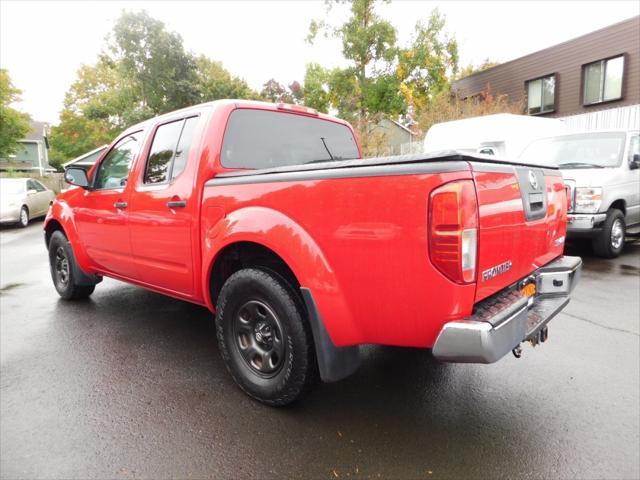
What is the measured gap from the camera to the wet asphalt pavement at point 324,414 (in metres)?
2.25

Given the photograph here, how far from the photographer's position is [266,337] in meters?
A: 2.74

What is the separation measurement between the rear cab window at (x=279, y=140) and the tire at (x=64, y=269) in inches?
110

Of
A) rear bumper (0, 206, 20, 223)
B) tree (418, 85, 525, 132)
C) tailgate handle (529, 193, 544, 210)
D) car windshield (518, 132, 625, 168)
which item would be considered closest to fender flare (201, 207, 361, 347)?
tailgate handle (529, 193, 544, 210)

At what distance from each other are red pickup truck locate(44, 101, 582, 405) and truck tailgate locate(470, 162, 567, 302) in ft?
0.04

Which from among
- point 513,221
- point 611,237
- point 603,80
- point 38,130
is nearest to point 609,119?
point 603,80

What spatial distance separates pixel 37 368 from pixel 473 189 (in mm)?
3507

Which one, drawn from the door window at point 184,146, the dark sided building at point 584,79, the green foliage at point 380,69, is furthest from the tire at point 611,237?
the green foliage at point 380,69

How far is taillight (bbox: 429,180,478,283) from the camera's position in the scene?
192 cm

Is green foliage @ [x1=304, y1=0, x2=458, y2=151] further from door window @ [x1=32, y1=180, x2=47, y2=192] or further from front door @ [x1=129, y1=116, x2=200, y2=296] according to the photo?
front door @ [x1=129, y1=116, x2=200, y2=296]

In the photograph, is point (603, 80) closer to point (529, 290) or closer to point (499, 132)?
point (499, 132)

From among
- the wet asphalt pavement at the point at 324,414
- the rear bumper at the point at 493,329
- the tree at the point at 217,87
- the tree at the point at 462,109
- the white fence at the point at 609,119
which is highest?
the tree at the point at 217,87

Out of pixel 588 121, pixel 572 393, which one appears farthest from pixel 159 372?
pixel 588 121

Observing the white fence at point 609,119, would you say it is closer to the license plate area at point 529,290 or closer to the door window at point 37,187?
the license plate area at point 529,290

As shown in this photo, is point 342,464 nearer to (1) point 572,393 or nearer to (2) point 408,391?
(2) point 408,391
